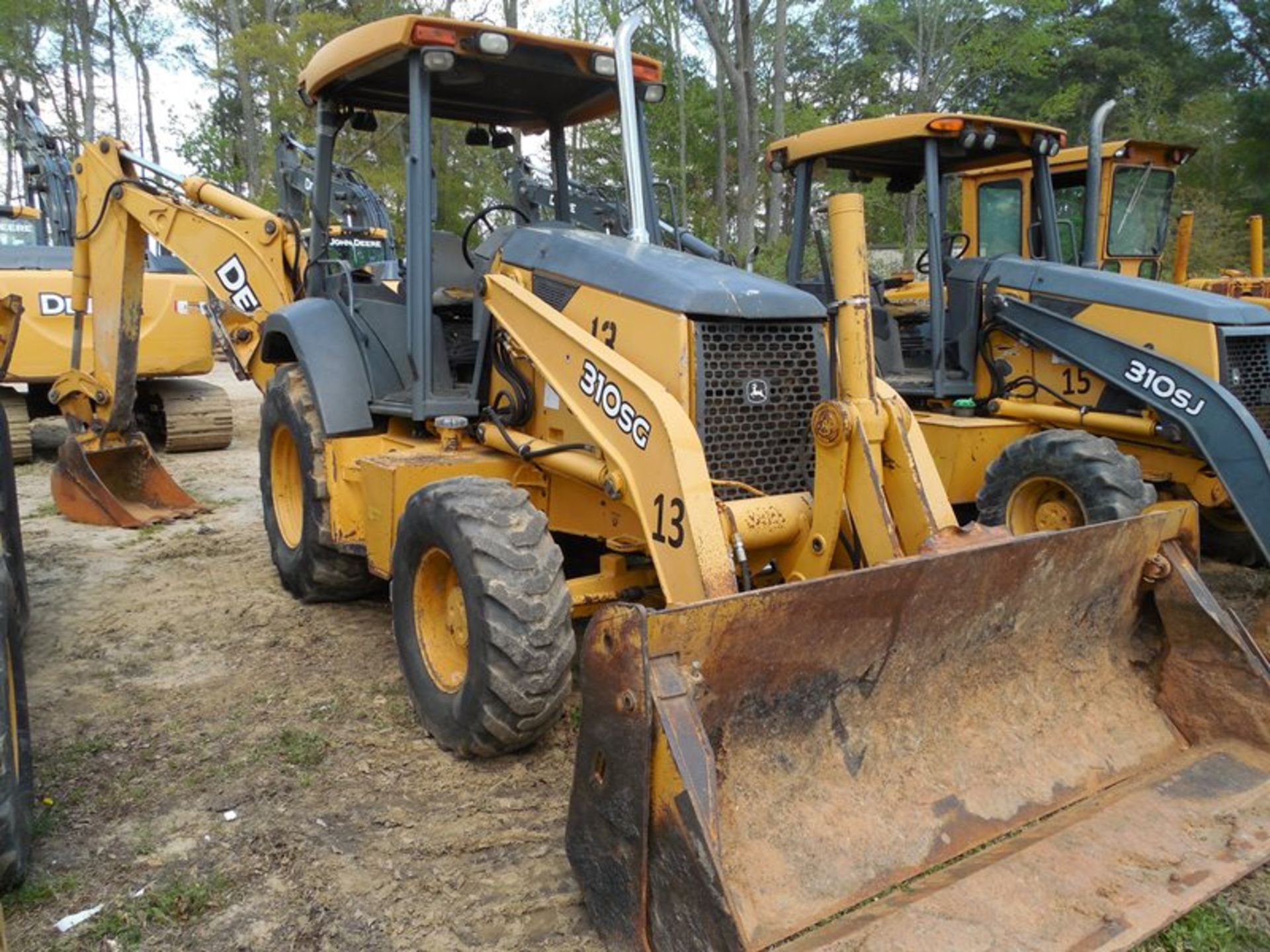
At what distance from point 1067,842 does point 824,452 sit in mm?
1356

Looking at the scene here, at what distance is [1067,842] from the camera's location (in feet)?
9.09

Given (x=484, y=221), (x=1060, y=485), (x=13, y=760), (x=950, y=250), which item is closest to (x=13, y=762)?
(x=13, y=760)

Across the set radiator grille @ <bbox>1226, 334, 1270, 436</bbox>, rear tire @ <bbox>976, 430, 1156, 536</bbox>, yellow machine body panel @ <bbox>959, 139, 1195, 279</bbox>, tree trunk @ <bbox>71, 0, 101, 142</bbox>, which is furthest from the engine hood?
tree trunk @ <bbox>71, 0, 101, 142</bbox>

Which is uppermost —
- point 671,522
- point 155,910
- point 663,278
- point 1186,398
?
point 663,278

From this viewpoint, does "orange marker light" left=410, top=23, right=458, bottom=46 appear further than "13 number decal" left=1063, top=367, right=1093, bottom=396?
No

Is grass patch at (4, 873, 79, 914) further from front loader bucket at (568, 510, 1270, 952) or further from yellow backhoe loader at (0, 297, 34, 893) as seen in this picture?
front loader bucket at (568, 510, 1270, 952)

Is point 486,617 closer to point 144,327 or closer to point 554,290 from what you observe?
point 554,290

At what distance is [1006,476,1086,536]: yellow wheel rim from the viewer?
5434 millimetres

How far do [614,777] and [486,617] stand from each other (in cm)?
94

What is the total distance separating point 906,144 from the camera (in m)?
6.45

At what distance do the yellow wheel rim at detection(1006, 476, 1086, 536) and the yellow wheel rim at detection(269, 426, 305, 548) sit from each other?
12.5 ft

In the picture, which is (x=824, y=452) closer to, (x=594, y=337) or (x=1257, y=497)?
(x=594, y=337)

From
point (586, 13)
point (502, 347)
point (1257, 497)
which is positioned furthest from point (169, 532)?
point (586, 13)

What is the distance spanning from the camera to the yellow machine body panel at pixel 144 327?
9023 mm
